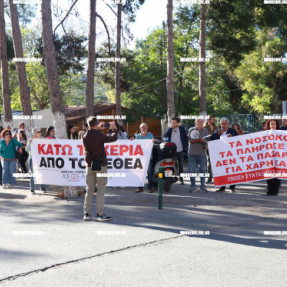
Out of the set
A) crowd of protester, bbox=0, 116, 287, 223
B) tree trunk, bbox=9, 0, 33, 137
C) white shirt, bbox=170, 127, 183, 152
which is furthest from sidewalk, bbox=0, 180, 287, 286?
tree trunk, bbox=9, 0, 33, 137

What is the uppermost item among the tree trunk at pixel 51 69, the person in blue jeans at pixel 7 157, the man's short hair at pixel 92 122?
the tree trunk at pixel 51 69

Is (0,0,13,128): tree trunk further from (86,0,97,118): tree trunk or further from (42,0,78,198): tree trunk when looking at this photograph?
(42,0,78,198): tree trunk

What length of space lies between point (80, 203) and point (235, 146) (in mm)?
4099

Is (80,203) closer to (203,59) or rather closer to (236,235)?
(236,235)

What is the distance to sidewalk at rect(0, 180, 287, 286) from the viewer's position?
17.3 feet

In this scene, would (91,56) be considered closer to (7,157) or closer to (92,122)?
(7,157)

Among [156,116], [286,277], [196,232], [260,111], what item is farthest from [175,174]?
[260,111]

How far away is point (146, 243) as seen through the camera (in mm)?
6902

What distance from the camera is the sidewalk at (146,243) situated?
528 centimetres

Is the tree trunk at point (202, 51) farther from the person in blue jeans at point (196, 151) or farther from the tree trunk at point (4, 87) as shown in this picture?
the person in blue jeans at point (196, 151)

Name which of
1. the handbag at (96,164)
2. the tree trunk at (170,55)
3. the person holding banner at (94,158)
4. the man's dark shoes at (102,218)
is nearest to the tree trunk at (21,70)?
the tree trunk at (170,55)

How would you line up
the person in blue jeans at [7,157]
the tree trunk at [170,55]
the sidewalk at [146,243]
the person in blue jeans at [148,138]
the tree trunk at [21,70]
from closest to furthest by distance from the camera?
the sidewalk at [146,243]
the person in blue jeans at [148,138]
the person in blue jeans at [7,157]
the tree trunk at [21,70]
the tree trunk at [170,55]

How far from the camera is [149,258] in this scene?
607 cm

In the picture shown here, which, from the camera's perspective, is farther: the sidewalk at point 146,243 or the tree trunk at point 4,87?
the tree trunk at point 4,87
